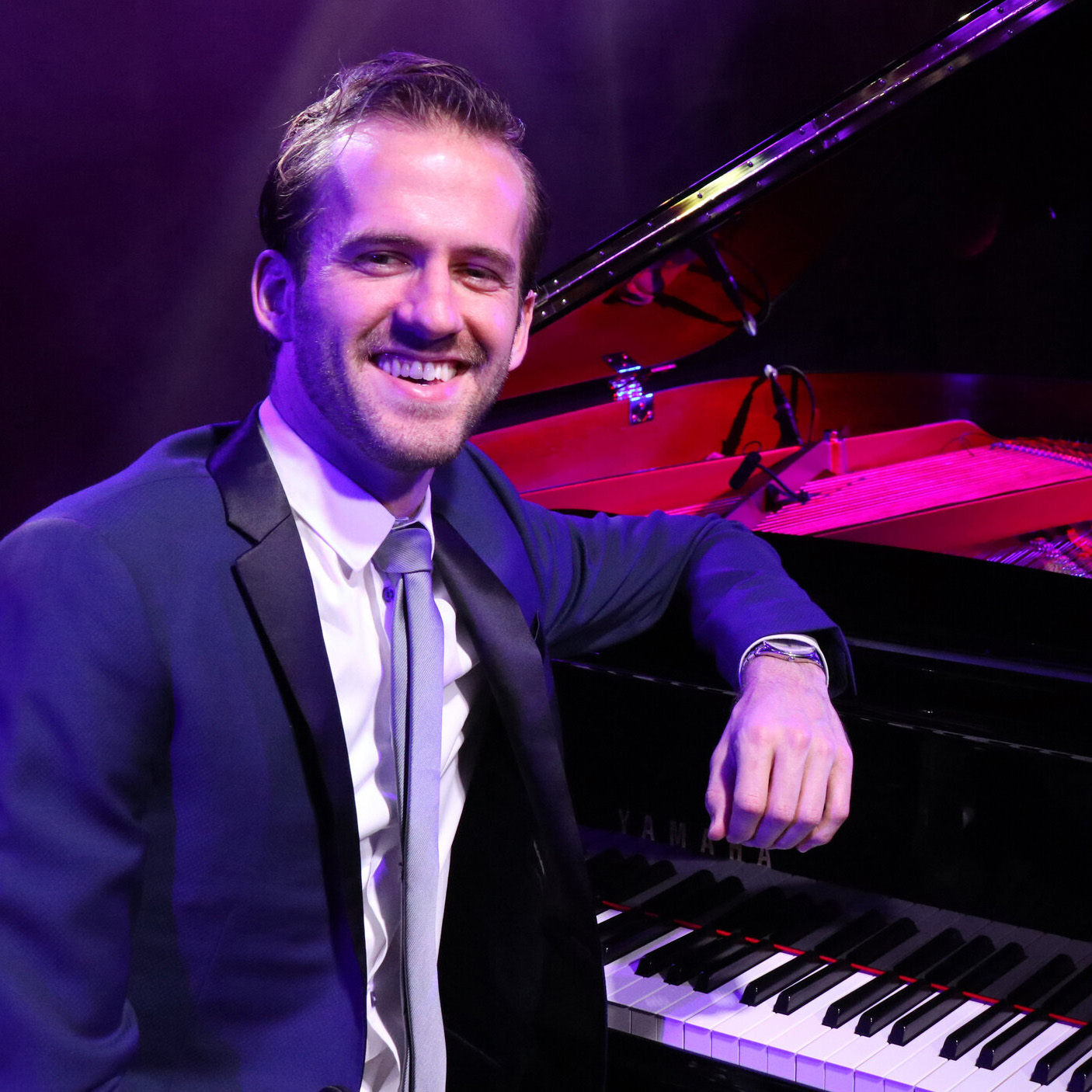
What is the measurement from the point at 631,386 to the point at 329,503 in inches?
76.1

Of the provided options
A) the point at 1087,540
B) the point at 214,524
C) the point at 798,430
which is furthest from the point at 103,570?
the point at 798,430

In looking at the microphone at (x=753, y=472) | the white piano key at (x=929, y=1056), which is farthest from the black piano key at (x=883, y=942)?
the microphone at (x=753, y=472)

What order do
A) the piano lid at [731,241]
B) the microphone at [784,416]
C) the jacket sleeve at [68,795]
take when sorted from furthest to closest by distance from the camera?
the microphone at [784,416]
the piano lid at [731,241]
the jacket sleeve at [68,795]

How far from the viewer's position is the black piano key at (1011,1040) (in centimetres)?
153

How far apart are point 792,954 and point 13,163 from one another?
10.8 ft

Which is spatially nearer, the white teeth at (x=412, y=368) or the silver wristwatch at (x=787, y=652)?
the white teeth at (x=412, y=368)

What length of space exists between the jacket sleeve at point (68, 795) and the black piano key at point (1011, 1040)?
1.03 metres

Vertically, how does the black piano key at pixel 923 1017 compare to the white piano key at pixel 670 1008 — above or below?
above

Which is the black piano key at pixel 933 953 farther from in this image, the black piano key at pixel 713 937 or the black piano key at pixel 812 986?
the black piano key at pixel 713 937

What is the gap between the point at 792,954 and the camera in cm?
177

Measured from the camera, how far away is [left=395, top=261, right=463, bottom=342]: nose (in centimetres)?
143

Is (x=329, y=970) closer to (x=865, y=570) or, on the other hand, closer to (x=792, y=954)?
(x=792, y=954)

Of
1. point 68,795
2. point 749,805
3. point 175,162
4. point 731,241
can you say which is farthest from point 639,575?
point 175,162

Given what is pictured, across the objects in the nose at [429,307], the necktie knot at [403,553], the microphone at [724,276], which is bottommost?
the necktie knot at [403,553]
